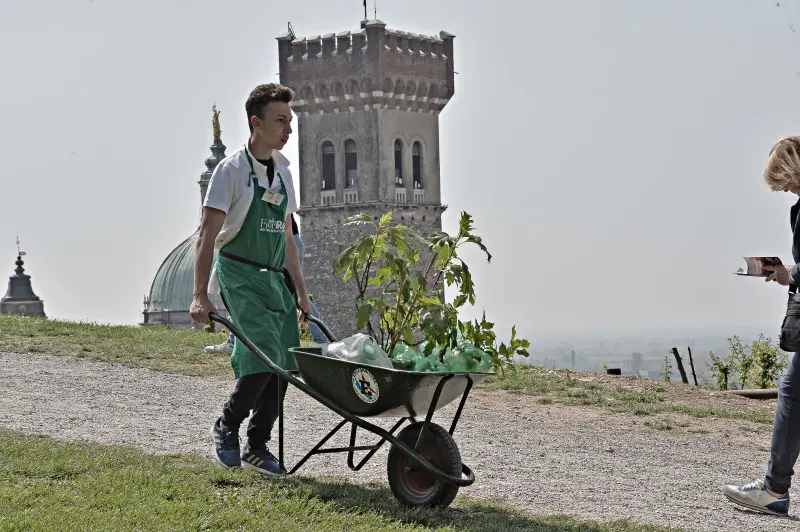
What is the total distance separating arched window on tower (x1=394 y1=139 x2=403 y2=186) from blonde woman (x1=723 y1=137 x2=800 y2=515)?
61094 millimetres

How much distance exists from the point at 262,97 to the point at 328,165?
2415 inches

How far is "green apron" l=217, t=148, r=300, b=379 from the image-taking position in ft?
22.4

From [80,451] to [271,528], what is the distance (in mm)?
2018

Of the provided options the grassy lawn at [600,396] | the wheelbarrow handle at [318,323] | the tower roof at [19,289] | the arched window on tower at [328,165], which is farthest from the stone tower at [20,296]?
the wheelbarrow handle at [318,323]

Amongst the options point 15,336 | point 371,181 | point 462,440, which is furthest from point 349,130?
point 462,440

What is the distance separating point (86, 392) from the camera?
11.2 metres

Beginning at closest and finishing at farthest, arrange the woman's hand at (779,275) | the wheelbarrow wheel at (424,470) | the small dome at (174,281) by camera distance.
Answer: the wheelbarrow wheel at (424,470)
the woman's hand at (779,275)
the small dome at (174,281)

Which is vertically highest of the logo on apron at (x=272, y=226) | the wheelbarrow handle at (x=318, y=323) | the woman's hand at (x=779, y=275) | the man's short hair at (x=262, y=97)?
the man's short hair at (x=262, y=97)

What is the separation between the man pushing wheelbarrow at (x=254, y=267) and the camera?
6816 millimetres

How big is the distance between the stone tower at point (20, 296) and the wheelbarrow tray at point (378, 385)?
77213 mm

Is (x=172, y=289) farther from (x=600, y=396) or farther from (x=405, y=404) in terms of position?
(x=405, y=404)

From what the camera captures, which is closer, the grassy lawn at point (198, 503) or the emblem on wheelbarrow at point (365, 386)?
the grassy lawn at point (198, 503)

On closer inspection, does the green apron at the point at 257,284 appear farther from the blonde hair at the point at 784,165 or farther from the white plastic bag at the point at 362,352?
the blonde hair at the point at 784,165

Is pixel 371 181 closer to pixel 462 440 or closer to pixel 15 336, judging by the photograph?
pixel 15 336
